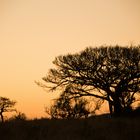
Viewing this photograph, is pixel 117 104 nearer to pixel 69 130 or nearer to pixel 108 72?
pixel 108 72

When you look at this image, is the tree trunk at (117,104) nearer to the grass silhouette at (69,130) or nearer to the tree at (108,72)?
the tree at (108,72)

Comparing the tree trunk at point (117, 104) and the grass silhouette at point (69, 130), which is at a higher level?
the tree trunk at point (117, 104)

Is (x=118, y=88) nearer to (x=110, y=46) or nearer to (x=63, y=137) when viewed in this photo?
(x=110, y=46)

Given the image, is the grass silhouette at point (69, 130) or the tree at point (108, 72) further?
the tree at point (108, 72)

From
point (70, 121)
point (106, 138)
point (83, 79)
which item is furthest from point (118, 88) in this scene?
point (106, 138)

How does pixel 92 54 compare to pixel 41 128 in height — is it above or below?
above

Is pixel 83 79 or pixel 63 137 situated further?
pixel 83 79

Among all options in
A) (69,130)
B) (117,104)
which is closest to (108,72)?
(117,104)

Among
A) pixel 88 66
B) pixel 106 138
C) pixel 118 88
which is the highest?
pixel 88 66

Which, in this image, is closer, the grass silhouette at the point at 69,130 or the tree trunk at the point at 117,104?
the grass silhouette at the point at 69,130

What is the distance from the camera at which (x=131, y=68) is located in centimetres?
3472

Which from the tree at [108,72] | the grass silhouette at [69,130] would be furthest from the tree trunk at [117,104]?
the grass silhouette at [69,130]

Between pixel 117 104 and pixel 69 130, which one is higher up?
pixel 117 104

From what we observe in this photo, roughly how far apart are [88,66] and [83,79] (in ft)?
4.84
